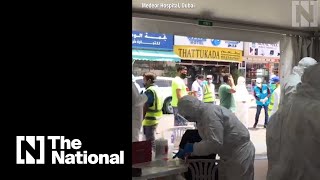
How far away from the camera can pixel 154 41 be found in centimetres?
361

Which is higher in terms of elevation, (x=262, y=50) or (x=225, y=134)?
(x=262, y=50)

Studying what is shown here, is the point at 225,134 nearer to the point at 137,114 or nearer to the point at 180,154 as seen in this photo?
the point at 180,154

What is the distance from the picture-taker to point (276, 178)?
192 cm

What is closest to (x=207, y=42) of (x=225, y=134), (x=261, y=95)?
(x=261, y=95)

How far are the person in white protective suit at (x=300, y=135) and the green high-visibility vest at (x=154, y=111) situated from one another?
1825mm

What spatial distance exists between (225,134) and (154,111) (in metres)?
1.35

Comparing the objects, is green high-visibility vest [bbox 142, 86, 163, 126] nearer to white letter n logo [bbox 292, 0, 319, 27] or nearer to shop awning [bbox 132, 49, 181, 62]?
shop awning [bbox 132, 49, 181, 62]

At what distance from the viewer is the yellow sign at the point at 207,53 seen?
4.04 meters
